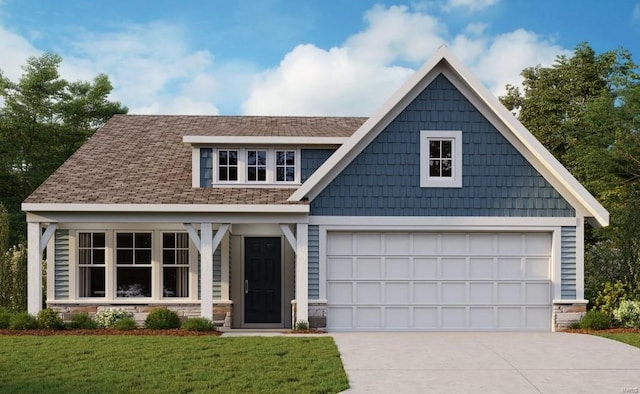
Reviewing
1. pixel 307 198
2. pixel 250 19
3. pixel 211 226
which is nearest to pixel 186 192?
pixel 211 226

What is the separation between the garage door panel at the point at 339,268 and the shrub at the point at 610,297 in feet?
19.0

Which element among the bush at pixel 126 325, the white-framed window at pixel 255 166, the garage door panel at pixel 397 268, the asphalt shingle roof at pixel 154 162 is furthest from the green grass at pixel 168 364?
the white-framed window at pixel 255 166

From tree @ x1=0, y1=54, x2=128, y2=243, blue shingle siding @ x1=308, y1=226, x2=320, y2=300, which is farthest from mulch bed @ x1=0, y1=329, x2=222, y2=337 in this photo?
tree @ x1=0, y1=54, x2=128, y2=243

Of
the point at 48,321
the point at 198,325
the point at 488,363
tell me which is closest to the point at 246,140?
the point at 198,325

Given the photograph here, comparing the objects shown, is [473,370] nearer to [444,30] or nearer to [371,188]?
[371,188]

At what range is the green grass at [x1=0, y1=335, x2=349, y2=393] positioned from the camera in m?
9.27

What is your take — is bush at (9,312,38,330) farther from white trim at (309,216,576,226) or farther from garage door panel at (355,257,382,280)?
garage door panel at (355,257,382,280)

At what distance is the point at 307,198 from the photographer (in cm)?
1526

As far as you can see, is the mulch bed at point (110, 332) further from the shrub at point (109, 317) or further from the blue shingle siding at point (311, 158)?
the blue shingle siding at point (311, 158)

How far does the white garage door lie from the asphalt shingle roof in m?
2.47

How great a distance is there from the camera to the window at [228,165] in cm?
1670

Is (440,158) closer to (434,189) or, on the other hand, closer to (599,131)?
(434,189)

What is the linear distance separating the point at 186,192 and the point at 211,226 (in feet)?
3.84

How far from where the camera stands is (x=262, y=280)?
1695 centimetres
